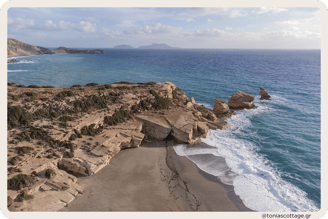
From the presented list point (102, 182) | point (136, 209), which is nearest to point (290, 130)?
point (136, 209)

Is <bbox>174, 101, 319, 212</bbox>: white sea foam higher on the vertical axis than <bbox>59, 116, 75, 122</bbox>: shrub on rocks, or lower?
lower

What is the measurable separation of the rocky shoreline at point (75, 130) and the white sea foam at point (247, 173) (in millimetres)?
3203

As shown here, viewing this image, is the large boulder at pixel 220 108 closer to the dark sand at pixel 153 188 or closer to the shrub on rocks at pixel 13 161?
the dark sand at pixel 153 188

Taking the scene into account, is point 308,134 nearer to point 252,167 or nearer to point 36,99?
point 252,167

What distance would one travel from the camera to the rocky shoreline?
17797 millimetres

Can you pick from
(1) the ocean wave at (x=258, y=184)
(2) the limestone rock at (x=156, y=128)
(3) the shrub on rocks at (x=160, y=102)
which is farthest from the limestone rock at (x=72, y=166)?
(1) the ocean wave at (x=258, y=184)

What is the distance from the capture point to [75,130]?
2530cm

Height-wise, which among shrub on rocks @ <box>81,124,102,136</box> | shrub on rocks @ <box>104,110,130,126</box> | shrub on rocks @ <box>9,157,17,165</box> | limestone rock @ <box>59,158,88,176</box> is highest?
shrub on rocks @ <box>104,110,130,126</box>

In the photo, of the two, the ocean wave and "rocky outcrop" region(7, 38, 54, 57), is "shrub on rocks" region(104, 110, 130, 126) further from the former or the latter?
"rocky outcrop" region(7, 38, 54, 57)

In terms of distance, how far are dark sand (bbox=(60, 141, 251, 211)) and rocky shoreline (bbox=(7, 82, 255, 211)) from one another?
1.59 m

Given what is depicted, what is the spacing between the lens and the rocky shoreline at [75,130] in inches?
701

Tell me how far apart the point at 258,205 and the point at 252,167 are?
6.31 metres

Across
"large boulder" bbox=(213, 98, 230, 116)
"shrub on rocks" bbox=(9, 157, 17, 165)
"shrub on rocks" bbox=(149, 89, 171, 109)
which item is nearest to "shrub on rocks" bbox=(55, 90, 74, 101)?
"shrub on rocks" bbox=(9, 157, 17, 165)

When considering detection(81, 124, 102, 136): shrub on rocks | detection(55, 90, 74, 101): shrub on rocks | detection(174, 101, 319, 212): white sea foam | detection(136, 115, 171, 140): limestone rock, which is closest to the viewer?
detection(174, 101, 319, 212): white sea foam
